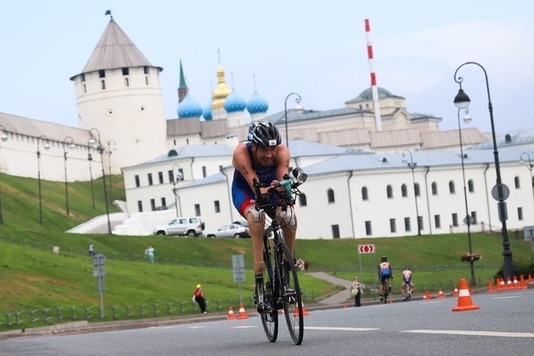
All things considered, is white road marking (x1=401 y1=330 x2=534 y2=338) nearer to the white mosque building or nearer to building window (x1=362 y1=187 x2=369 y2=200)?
the white mosque building

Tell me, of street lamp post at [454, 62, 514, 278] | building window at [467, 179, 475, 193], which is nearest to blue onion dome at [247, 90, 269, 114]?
building window at [467, 179, 475, 193]

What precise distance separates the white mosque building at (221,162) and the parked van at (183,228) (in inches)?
251

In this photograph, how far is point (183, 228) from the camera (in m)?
102

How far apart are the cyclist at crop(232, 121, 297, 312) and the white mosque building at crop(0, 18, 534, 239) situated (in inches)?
2973

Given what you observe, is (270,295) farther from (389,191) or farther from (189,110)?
(189,110)

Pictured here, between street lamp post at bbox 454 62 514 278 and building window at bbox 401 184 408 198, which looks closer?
street lamp post at bbox 454 62 514 278

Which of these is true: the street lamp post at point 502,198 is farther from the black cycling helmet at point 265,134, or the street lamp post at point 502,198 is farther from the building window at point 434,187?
the building window at point 434,187

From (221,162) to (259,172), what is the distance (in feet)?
434

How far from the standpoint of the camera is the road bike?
13.0 m

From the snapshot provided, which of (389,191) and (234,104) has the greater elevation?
(234,104)

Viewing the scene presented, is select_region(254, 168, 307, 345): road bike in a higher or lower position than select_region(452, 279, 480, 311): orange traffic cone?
higher

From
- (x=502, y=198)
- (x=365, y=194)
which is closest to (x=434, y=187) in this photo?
(x=365, y=194)

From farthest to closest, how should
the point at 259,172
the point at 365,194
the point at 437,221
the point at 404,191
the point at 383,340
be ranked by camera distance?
the point at 437,221
the point at 404,191
the point at 365,194
the point at 259,172
the point at 383,340

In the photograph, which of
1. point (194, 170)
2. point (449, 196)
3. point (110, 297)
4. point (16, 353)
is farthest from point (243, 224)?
point (16, 353)
